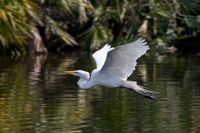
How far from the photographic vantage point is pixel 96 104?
1103 cm

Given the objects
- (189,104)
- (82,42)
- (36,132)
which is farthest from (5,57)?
(36,132)

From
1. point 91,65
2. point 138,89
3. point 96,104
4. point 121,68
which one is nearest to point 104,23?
point 91,65

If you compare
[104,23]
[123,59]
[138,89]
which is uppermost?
[123,59]

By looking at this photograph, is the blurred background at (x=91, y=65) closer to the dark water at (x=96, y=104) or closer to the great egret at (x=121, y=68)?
the dark water at (x=96, y=104)

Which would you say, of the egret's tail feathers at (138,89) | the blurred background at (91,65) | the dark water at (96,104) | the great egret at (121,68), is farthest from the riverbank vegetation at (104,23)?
the egret's tail feathers at (138,89)

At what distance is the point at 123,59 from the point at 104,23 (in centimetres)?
1222

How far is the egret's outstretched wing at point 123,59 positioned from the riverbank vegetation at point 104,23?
10171 mm

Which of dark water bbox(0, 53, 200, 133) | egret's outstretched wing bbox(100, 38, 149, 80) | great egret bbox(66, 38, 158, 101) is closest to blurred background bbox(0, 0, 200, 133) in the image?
dark water bbox(0, 53, 200, 133)

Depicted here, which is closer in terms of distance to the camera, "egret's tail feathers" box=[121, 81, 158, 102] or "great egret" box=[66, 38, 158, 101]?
"great egret" box=[66, 38, 158, 101]

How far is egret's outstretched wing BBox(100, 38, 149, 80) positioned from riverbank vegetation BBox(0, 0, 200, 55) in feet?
33.4

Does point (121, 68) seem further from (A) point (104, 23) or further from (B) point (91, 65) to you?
(A) point (104, 23)

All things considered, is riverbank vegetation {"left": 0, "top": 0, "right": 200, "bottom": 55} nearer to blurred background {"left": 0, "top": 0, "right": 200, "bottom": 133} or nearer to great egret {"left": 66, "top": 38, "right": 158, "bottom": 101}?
blurred background {"left": 0, "top": 0, "right": 200, "bottom": 133}

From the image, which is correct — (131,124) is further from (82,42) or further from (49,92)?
(82,42)

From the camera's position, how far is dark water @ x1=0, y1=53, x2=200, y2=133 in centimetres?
923
